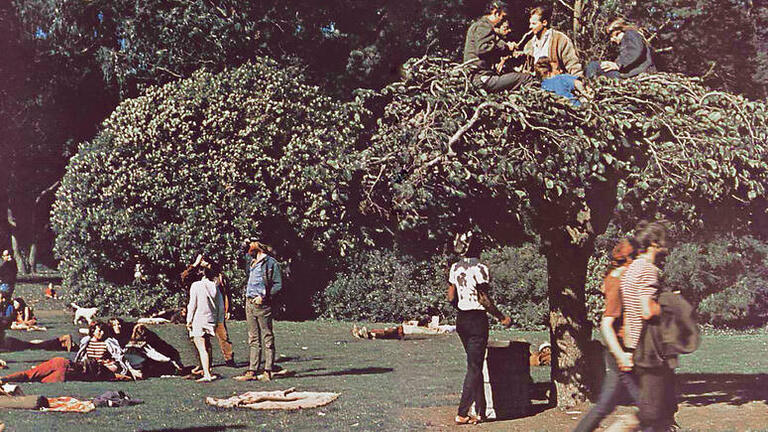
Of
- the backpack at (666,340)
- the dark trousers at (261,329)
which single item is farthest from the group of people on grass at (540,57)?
the dark trousers at (261,329)

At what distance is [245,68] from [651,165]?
1833cm

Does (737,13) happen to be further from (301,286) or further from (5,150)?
(5,150)

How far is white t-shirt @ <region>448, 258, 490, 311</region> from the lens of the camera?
11.0 metres

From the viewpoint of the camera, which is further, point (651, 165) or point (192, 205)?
point (192, 205)

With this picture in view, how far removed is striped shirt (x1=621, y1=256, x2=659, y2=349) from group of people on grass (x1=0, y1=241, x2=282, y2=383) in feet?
26.0

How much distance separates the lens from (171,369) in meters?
16.3

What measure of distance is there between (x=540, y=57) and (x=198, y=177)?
17929 millimetres

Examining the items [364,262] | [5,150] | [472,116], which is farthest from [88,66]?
[472,116]

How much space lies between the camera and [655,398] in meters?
7.80

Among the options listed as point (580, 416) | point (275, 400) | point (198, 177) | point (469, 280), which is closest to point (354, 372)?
point (275, 400)

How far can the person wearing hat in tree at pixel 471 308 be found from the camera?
11.0 metres

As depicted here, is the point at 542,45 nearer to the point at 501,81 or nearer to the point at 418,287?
the point at 501,81

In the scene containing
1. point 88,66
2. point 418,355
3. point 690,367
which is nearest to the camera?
point 690,367

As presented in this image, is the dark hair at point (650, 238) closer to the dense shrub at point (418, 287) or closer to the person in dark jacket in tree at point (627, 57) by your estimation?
the person in dark jacket in tree at point (627, 57)
